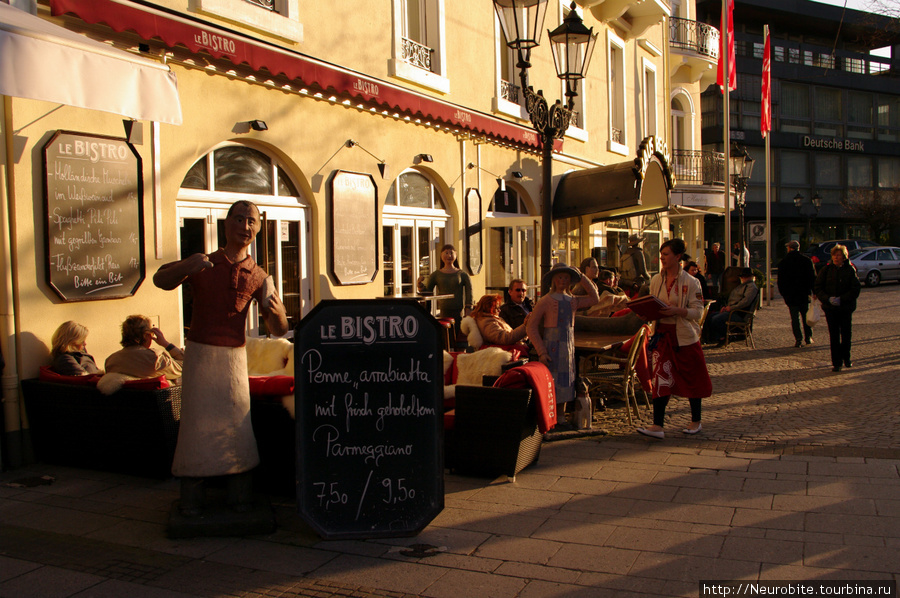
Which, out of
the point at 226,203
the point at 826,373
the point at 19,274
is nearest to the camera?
the point at 19,274

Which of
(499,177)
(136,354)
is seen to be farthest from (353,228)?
(499,177)

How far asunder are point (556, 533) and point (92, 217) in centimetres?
460

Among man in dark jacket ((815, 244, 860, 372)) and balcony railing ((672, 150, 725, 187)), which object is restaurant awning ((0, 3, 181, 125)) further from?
balcony railing ((672, 150, 725, 187))

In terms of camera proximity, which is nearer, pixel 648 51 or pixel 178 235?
pixel 178 235

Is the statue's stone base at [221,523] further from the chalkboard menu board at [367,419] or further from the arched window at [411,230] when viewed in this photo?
the arched window at [411,230]

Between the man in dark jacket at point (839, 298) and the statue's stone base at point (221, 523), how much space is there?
8.63 metres

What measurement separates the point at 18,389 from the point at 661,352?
17.7 ft

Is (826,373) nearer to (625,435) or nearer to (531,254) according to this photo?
(625,435)

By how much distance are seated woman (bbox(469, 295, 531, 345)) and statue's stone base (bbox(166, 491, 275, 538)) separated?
320 cm

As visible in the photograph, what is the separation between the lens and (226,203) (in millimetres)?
8078

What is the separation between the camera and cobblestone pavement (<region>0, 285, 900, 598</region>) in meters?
3.82

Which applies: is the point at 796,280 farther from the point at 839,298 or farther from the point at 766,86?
the point at 766,86

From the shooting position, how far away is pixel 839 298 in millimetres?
10461

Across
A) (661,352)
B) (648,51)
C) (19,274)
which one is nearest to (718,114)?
(648,51)
